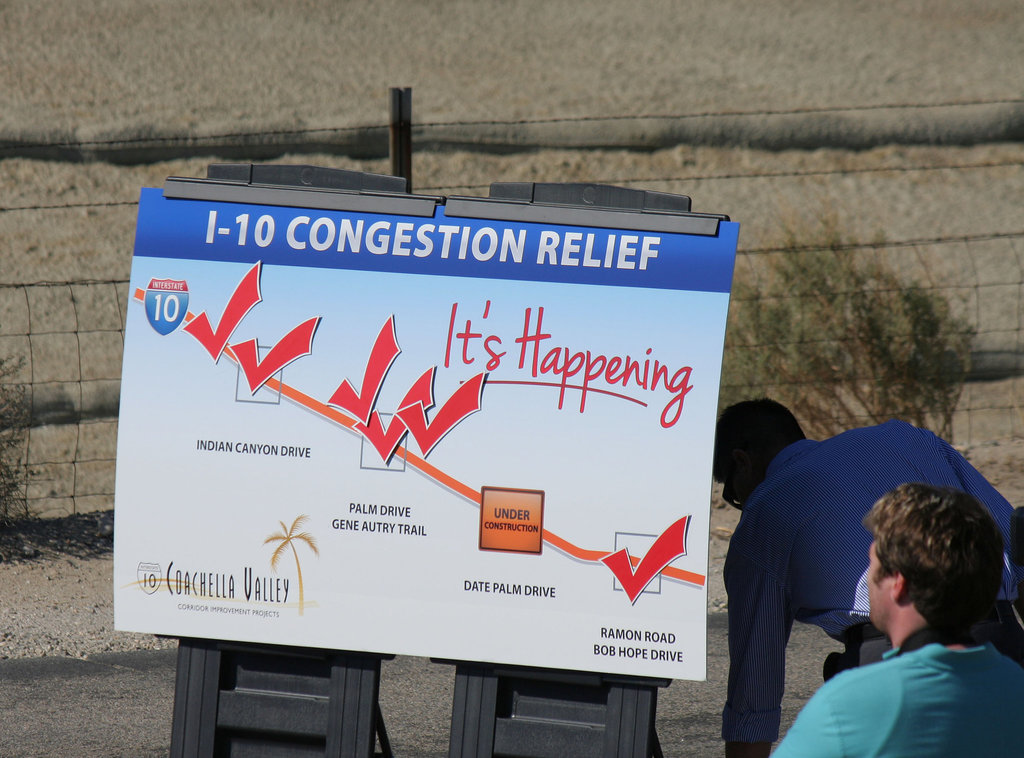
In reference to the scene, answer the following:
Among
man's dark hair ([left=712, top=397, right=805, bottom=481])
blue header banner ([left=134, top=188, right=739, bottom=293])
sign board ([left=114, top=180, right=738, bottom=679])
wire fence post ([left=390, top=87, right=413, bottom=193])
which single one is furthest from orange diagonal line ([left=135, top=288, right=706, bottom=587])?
wire fence post ([left=390, top=87, right=413, bottom=193])

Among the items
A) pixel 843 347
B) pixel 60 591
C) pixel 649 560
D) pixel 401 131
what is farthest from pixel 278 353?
pixel 843 347

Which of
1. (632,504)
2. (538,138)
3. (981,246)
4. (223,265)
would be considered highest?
(538,138)

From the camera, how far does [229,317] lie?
324 centimetres

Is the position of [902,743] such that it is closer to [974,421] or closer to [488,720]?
[488,720]

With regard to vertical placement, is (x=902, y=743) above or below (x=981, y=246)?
below

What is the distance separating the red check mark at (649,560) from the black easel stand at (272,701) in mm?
683

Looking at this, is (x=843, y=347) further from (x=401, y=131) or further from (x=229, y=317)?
(x=229, y=317)

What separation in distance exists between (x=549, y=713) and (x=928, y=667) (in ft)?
4.61

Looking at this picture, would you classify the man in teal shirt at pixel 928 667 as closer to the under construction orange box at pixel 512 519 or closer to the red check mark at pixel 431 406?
the under construction orange box at pixel 512 519

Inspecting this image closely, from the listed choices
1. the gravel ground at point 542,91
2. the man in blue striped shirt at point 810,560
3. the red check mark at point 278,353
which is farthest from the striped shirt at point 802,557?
the gravel ground at point 542,91

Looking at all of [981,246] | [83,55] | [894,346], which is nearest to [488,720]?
[894,346]

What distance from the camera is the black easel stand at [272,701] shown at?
3.28 m

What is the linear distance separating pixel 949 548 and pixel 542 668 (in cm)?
139

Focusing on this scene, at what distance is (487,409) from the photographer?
3.13m
